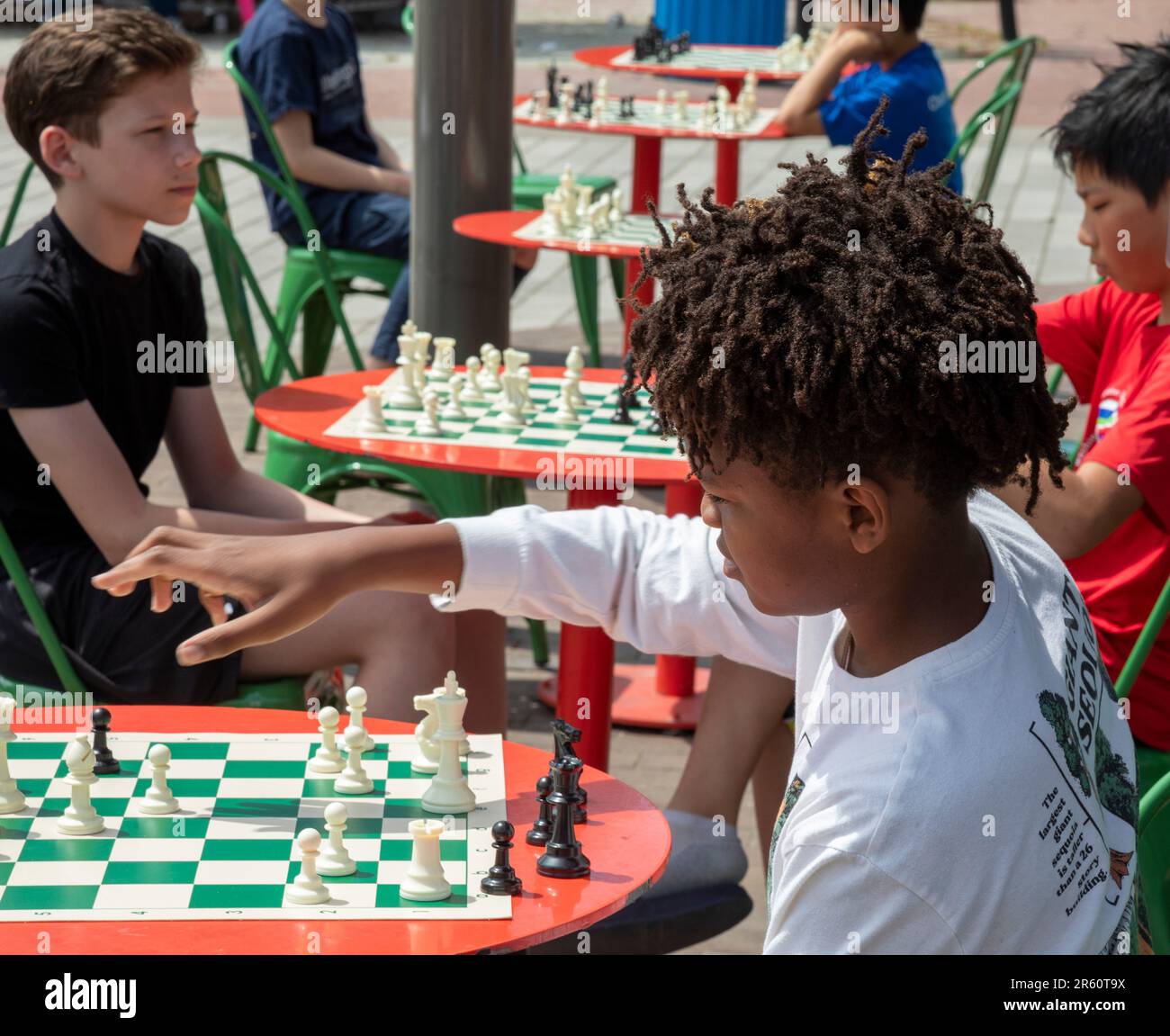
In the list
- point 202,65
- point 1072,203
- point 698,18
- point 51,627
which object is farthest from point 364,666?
point 1072,203

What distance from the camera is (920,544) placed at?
1.55m

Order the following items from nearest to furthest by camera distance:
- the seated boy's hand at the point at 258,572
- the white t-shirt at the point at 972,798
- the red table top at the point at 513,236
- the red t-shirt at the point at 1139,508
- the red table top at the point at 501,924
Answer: the white t-shirt at the point at 972,798 → the red table top at the point at 501,924 → the seated boy's hand at the point at 258,572 → the red t-shirt at the point at 1139,508 → the red table top at the point at 513,236

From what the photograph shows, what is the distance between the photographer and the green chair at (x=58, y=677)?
2.78 metres

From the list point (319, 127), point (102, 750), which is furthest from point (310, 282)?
point (102, 750)

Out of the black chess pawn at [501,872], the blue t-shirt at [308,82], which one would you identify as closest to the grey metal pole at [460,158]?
the blue t-shirt at [308,82]

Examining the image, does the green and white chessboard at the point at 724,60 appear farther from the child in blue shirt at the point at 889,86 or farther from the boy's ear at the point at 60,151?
the boy's ear at the point at 60,151

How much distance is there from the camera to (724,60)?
25.8ft

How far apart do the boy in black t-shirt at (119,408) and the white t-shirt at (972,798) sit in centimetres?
144

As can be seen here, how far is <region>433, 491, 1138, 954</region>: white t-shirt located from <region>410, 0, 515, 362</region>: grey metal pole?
2.97 m

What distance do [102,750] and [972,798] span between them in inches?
41.7

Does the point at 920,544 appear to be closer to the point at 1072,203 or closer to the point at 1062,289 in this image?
the point at 1062,289

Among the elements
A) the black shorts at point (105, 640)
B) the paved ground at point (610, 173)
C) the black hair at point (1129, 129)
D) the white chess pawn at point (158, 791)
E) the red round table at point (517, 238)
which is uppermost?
the black hair at point (1129, 129)
